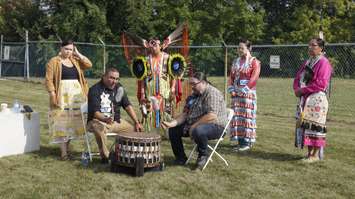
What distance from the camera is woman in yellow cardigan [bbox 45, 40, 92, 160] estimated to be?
6055 millimetres

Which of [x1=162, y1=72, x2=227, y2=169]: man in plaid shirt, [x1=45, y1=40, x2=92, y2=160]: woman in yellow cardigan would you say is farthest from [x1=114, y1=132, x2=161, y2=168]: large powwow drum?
[x1=45, y1=40, x2=92, y2=160]: woman in yellow cardigan

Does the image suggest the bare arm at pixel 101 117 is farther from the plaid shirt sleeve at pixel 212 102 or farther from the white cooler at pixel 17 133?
the plaid shirt sleeve at pixel 212 102

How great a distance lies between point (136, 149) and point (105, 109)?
0.90 meters

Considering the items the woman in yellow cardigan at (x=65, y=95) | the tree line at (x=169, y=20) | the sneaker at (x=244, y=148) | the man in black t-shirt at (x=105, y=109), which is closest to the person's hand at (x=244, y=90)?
the sneaker at (x=244, y=148)

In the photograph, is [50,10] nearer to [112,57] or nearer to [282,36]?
[112,57]

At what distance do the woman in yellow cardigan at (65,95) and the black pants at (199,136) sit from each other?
1242 millimetres

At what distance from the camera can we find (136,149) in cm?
540

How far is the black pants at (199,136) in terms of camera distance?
5.77 meters

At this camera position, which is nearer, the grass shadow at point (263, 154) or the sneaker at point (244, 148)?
the grass shadow at point (263, 154)

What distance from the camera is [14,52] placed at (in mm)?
21312

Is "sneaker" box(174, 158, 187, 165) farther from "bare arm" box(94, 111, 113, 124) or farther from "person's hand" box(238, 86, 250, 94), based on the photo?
"person's hand" box(238, 86, 250, 94)

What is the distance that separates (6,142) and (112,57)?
16.3m

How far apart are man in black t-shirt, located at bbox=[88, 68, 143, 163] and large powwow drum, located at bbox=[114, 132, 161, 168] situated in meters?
0.46

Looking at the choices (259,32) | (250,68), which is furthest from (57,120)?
(259,32)
